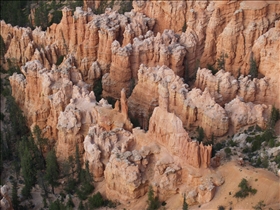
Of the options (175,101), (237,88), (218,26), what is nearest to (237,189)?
(175,101)

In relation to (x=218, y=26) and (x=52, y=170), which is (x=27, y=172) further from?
(x=218, y=26)

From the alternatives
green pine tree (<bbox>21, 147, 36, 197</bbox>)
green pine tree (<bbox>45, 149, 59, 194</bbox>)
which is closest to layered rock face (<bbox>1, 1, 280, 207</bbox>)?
green pine tree (<bbox>45, 149, 59, 194</bbox>)

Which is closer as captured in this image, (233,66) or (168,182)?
(168,182)

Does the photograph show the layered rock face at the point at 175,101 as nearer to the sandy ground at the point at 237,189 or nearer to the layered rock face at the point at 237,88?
the layered rock face at the point at 237,88

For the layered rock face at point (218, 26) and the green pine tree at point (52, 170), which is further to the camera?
the layered rock face at point (218, 26)

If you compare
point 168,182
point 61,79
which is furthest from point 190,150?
point 61,79

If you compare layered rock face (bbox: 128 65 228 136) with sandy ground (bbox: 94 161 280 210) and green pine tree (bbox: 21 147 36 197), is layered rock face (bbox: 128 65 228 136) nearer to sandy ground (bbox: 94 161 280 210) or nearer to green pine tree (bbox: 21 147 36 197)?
sandy ground (bbox: 94 161 280 210)

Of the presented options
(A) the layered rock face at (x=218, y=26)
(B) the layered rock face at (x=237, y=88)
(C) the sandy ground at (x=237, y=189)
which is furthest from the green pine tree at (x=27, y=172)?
(A) the layered rock face at (x=218, y=26)

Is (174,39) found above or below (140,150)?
above

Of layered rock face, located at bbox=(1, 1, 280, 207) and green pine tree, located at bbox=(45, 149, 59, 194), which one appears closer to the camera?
layered rock face, located at bbox=(1, 1, 280, 207)

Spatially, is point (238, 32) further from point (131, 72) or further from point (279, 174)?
point (279, 174)

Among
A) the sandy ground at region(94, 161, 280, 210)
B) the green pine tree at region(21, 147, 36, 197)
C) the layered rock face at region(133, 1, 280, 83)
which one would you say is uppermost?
the layered rock face at region(133, 1, 280, 83)
